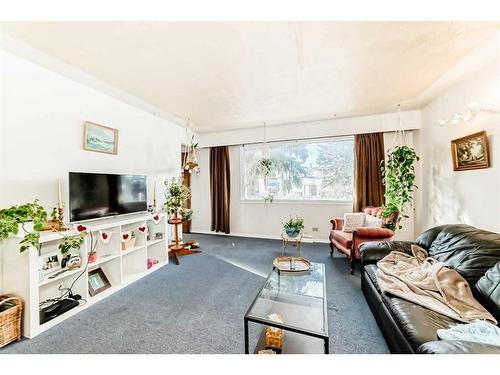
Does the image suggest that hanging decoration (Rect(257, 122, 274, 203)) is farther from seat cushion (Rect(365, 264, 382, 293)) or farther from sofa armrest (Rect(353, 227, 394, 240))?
seat cushion (Rect(365, 264, 382, 293))

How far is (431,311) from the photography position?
136cm

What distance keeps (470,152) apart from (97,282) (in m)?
4.58

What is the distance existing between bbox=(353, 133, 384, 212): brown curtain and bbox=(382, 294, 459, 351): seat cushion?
2775mm

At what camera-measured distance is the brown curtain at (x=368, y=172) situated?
3922 mm

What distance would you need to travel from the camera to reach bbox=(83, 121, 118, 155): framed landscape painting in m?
2.56

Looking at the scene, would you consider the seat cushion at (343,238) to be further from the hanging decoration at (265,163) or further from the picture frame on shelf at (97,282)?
the picture frame on shelf at (97,282)

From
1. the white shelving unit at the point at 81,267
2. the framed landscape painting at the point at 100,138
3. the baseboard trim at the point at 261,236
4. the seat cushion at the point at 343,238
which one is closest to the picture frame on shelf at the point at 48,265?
the white shelving unit at the point at 81,267

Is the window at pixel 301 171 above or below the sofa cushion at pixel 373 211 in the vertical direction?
above

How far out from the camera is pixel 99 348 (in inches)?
61.6

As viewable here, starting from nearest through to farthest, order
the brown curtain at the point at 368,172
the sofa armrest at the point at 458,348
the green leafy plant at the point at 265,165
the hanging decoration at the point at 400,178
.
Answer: the sofa armrest at the point at 458,348, the hanging decoration at the point at 400,178, the brown curtain at the point at 368,172, the green leafy plant at the point at 265,165

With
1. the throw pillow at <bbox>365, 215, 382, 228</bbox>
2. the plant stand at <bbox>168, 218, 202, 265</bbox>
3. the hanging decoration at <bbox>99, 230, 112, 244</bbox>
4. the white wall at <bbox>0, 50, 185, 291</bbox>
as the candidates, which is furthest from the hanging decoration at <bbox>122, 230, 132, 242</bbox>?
the throw pillow at <bbox>365, 215, 382, 228</bbox>

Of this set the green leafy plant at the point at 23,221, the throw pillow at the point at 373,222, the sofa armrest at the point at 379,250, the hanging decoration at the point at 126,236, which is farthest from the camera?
the throw pillow at the point at 373,222

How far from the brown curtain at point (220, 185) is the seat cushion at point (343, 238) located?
255 centimetres
